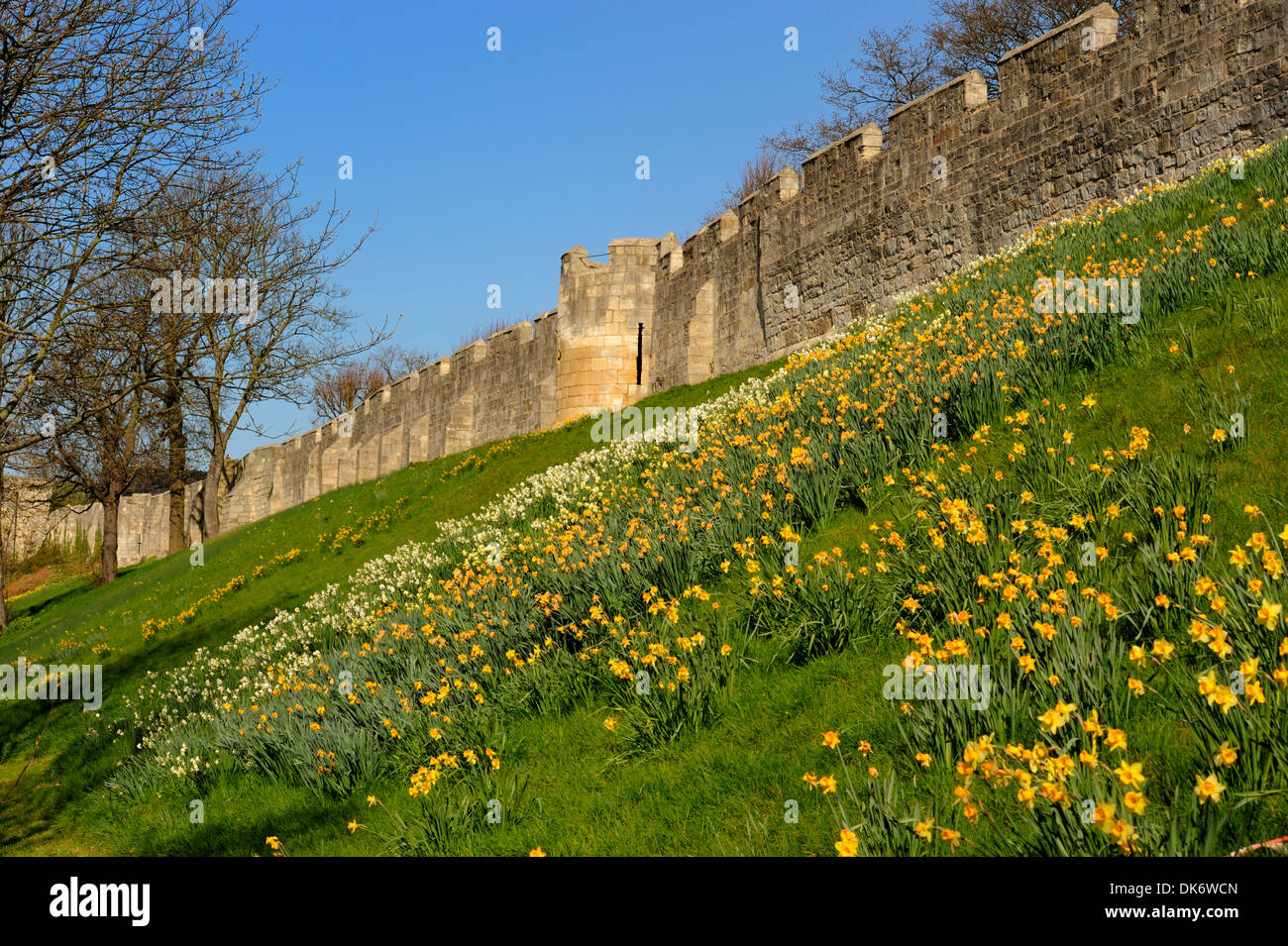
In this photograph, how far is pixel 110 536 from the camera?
97.9ft

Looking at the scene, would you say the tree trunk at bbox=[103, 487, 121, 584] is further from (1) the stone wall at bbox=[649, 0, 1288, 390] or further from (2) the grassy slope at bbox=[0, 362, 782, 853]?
(1) the stone wall at bbox=[649, 0, 1288, 390]

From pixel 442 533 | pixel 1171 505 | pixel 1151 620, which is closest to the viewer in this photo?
pixel 1151 620

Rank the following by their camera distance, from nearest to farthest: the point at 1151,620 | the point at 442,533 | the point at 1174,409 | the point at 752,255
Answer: the point at 1151,620 → the point at 1174,409 → the point at 442,533 → the point at 752,255

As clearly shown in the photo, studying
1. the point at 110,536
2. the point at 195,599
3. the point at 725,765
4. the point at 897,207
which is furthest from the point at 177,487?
the point at 725,765

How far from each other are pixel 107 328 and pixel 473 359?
949 inches

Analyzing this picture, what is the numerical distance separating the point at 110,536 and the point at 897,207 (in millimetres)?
25411

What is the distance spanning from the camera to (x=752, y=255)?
21.0 meters

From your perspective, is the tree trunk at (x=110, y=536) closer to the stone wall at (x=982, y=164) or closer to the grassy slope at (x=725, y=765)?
the stone wall at (x=982, y=164)

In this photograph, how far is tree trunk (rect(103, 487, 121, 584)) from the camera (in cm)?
2903

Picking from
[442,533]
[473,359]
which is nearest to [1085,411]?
[442,533]

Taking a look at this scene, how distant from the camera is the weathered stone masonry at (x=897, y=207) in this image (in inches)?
459

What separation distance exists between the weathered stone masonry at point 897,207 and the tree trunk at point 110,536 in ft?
31.1

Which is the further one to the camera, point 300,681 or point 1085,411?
point 300,681
